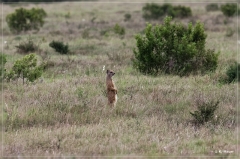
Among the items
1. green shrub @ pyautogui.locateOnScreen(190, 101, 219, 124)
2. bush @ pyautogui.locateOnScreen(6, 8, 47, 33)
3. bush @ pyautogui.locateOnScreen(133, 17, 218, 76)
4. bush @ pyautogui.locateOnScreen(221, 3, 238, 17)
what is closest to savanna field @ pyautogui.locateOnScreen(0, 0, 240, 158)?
green shrub @ pyautogui.locateOnScreen(190, 101, 219, 124)

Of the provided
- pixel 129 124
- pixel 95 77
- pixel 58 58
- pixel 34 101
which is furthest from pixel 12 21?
pixel 129 124

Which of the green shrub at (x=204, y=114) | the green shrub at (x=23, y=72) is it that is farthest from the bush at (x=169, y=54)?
the green shrub at (x=204, y=114)

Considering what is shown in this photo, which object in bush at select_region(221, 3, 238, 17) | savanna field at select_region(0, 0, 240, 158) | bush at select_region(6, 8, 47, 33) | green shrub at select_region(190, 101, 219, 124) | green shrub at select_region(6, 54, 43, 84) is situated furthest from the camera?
bush at select_region(221, 3, 238, 17)

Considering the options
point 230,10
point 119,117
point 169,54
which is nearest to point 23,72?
point 119,117

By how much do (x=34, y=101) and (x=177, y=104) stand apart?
2654 mm

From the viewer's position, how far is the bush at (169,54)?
1177 centimetres

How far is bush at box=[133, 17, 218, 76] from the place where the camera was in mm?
11766

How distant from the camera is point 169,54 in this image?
12.0 metres

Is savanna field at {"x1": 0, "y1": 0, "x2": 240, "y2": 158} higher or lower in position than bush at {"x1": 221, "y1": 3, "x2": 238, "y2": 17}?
lower

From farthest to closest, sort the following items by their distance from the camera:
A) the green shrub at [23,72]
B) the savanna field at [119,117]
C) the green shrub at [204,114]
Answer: the green shrub at [23,72]
the green shrub at [204,114]
the savanna field at [119,117]

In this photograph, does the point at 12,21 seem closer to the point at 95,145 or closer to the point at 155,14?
the point at 155,14

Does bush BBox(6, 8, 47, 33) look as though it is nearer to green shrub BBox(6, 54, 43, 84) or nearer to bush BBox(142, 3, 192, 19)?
bush BBox(142, 3, 192, 19)

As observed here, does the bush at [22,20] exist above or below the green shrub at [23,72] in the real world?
above

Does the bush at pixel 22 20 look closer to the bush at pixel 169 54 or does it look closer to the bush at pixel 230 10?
the bush at pixel 230 10
